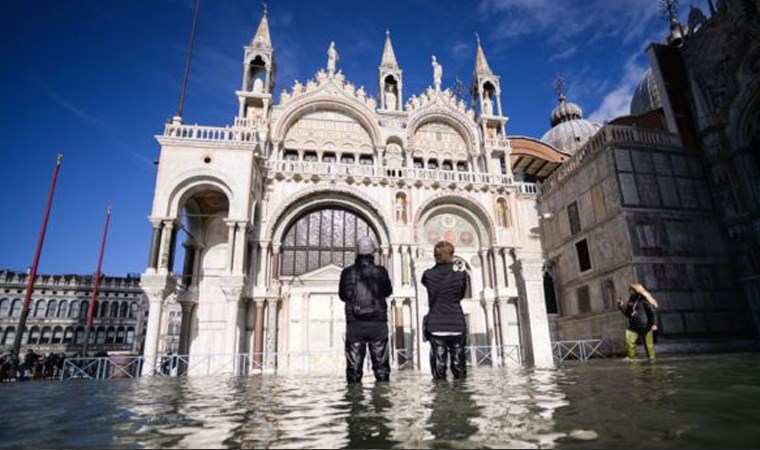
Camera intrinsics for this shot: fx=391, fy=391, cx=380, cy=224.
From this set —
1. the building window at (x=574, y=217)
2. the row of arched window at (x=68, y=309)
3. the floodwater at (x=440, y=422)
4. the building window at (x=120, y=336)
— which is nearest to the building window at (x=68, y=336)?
Answer: the row of arched window at (x=68, y=309)

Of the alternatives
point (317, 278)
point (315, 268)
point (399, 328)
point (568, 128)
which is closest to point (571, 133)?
point (568, 128)

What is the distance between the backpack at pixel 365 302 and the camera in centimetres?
520

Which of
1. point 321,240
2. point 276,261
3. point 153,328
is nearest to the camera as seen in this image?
point 153,328

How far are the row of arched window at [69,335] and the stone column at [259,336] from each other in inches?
1669

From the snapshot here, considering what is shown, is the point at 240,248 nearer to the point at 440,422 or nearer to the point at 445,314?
the point at 445,314

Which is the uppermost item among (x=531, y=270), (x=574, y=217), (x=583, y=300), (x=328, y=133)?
(x=328, y=133)

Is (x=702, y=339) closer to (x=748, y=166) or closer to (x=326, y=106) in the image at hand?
(x=748, y=166)

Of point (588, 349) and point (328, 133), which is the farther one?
point (328, 133)

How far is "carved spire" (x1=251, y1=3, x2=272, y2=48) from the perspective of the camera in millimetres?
20733

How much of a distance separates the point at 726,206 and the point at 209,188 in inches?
852

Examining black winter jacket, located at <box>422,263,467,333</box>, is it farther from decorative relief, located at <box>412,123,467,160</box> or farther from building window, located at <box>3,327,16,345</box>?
building window, located at <box>3,327,16,345</box>

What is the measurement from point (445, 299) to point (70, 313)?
5610cm

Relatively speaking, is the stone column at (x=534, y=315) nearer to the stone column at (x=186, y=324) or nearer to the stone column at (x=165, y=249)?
the stone column at (x=165, y=249)

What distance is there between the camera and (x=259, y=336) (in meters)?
15.7
